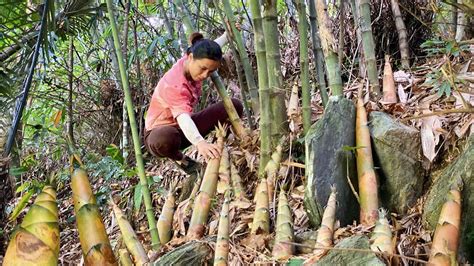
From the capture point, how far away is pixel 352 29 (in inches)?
139

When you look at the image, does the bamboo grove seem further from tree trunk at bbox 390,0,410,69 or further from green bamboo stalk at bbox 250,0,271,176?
tree trunk at bbox 390,0,410,69

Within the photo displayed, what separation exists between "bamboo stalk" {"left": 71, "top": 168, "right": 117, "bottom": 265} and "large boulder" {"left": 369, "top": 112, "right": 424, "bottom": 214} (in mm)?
1674

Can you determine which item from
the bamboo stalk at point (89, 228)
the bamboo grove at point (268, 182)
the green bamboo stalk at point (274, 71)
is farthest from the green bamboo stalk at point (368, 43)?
the bamboo stalk at point (89, 228)

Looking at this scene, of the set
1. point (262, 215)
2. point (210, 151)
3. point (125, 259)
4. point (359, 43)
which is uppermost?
point (359, 43)

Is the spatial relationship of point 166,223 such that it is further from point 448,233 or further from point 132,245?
point 448,233

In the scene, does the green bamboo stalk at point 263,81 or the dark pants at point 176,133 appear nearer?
the green bamboo stalk at point 263,81

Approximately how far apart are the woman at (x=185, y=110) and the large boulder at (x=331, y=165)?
0.53 m

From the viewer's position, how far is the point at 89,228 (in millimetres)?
520

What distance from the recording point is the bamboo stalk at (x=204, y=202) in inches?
86.4

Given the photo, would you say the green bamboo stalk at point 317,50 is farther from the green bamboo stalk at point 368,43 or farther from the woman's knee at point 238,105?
the woman's knee at point 238,105

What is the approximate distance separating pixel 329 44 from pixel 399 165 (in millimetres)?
579

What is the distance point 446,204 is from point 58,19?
2.17 meters

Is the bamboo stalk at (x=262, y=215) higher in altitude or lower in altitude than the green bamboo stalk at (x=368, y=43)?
lower

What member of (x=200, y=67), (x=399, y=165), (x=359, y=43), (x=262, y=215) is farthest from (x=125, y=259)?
(x=359, y=43)
